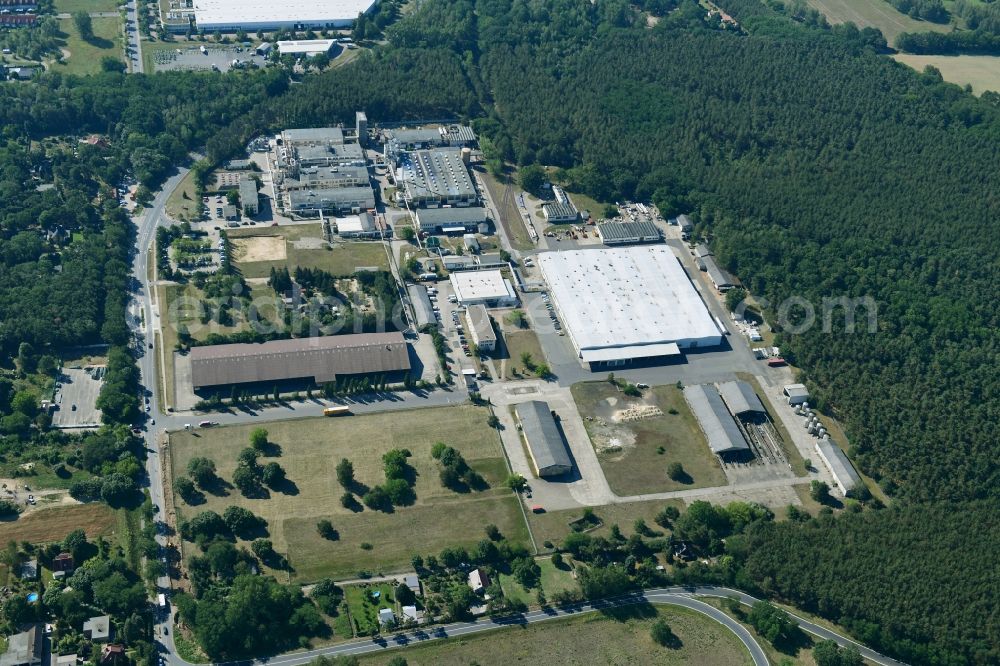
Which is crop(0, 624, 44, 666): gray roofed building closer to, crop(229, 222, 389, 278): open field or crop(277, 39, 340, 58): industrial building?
crop(229, 222, 389, 278): open field

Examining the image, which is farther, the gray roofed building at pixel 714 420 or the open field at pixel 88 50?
the open field at pixel 88 50

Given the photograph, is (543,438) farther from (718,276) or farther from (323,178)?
(323,178)

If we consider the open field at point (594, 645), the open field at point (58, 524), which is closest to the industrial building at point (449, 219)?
the open field at point (58, 524)

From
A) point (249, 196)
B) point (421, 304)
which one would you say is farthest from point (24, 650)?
point (249, 196)

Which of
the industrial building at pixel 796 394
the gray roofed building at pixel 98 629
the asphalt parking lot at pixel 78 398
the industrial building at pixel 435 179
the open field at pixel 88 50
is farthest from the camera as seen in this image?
the open field at pixel 88 50

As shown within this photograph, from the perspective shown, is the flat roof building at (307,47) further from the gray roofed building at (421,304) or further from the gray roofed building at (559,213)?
the gray roofed building at (421,304)

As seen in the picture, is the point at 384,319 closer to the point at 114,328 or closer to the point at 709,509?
the point at 114,328

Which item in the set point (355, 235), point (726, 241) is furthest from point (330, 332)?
point (726, 241)
